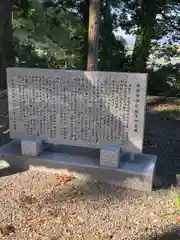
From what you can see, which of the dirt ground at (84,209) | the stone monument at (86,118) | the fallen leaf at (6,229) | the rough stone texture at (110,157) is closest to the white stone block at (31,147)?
the stone monument at (86,118)

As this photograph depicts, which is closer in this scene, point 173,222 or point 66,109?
point 173,222

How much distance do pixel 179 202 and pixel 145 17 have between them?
795cm

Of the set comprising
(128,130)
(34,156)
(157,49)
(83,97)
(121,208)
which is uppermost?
(157,49)

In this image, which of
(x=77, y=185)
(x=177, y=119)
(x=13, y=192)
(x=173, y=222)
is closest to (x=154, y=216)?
(x=173, y=222)

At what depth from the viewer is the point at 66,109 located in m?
4.00

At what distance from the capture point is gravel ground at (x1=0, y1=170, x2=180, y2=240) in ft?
9.44

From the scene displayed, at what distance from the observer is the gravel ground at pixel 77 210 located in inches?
113

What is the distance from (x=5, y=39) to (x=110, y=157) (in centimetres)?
691

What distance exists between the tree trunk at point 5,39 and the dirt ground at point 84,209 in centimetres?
582

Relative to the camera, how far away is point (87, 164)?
3.90 meters

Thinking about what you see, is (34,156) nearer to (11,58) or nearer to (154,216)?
(154,216)

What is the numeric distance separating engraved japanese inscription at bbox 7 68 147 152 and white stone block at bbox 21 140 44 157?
0.13 m

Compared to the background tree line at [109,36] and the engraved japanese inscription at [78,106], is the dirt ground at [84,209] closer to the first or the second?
the engraved japanese inscription at [78,106]

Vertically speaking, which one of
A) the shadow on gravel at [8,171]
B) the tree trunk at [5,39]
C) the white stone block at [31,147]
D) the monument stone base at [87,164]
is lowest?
the shadow on gravel at [8,171]
